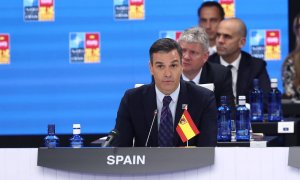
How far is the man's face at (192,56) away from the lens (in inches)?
244

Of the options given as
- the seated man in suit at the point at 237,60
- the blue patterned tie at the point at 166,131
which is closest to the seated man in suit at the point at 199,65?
the seated man in suit at the point at 237,60

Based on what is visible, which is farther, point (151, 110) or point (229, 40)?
point (229, 40)

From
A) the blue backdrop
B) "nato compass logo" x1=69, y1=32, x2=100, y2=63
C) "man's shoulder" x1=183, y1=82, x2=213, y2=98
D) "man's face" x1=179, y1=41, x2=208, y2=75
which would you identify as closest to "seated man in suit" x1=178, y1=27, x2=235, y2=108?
"man's face" x1=179, y1=41, x2=208, y2=75

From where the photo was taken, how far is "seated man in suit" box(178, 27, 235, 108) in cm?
620

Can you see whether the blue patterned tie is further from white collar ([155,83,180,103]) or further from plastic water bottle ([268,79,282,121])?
plastic water bottle ([268,79,282,121])

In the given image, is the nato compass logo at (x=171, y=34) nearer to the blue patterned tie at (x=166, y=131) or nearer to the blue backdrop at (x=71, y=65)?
the blue backdrop at (x=71, y=65)

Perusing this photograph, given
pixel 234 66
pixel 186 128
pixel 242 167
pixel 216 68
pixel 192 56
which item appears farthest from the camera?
pixel 234 66

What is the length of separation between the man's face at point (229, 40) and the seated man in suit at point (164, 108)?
8.52 feet

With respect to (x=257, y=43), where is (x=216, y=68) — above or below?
below

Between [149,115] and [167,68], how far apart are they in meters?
0.30

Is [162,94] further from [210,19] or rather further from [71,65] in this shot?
[71,65]

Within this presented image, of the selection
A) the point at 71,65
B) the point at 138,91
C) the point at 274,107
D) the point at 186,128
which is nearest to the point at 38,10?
the point at 71,65

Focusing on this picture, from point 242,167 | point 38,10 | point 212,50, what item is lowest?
point 242,167

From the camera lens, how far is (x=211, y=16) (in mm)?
8023
